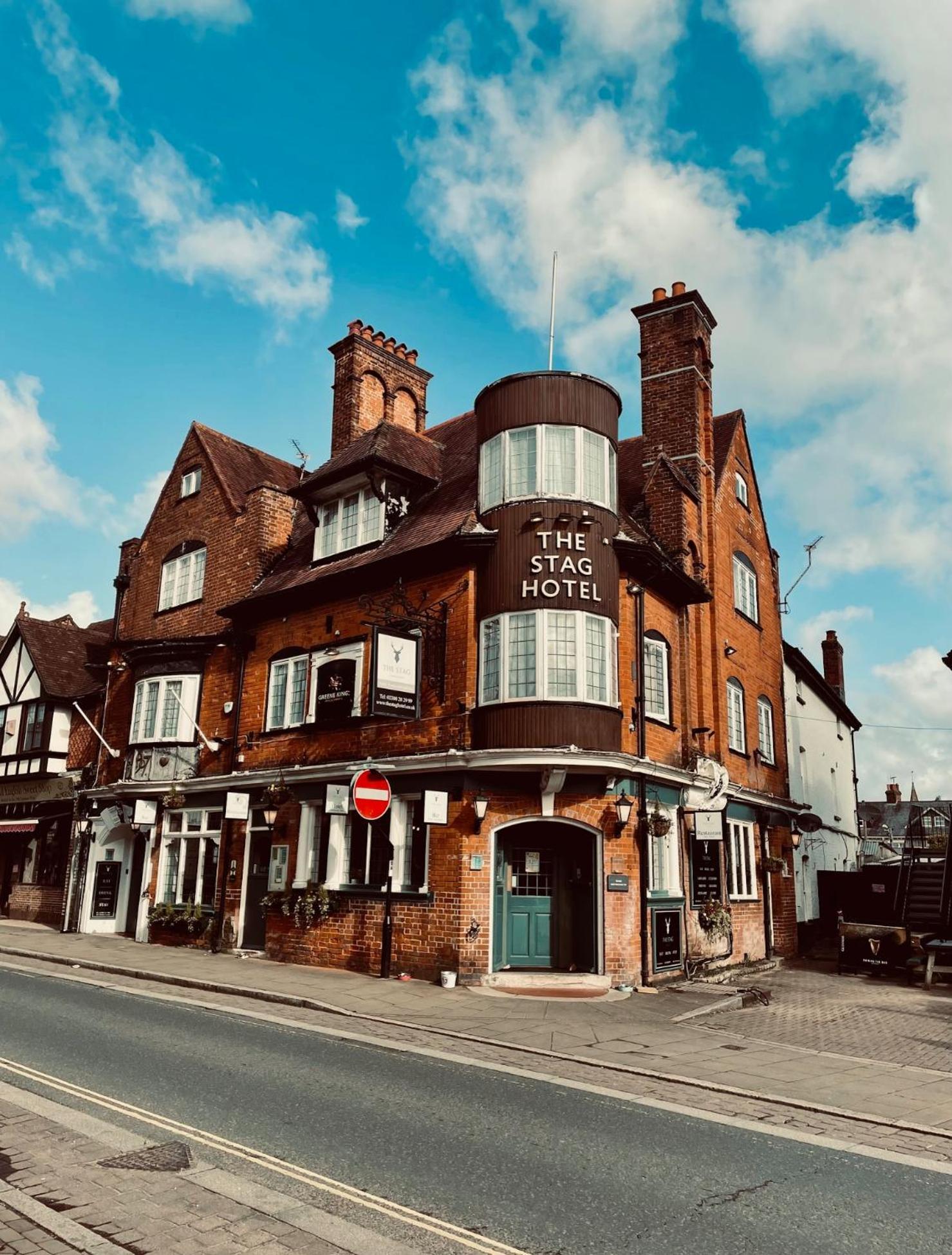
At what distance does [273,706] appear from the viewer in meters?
20.9

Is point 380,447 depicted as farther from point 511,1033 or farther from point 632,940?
point 511,1033

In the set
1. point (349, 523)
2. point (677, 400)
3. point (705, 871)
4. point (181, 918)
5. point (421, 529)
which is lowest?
point (181, 918)

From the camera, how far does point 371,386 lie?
25234 millimetres

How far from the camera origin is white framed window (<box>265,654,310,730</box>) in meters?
20.2

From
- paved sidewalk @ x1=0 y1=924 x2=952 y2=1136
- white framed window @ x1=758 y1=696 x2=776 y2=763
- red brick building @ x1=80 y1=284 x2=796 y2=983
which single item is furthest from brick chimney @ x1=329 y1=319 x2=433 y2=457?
paved sidewalk @ x1=0 y1=924 x2=952 y2=1136

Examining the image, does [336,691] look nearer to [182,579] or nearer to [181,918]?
[181,918]

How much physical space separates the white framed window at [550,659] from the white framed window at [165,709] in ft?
30.2

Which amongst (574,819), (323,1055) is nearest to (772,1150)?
(323,1055)

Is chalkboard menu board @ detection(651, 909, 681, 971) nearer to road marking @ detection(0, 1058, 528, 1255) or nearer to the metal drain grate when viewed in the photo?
road marking @ detection(0, 1058, 528, 1255)

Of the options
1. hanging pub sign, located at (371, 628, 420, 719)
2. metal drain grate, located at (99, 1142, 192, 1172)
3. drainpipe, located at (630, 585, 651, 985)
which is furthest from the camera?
drainpipe, located at (630, 585, 651, 985)

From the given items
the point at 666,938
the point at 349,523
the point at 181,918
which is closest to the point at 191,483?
the point at 349,523

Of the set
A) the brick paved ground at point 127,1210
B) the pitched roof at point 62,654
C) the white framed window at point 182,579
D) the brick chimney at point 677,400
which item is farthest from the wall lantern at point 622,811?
the pitched roof at point 62,654

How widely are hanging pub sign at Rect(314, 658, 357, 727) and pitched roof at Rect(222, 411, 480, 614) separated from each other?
1866 millimetres

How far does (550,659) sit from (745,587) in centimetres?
944
